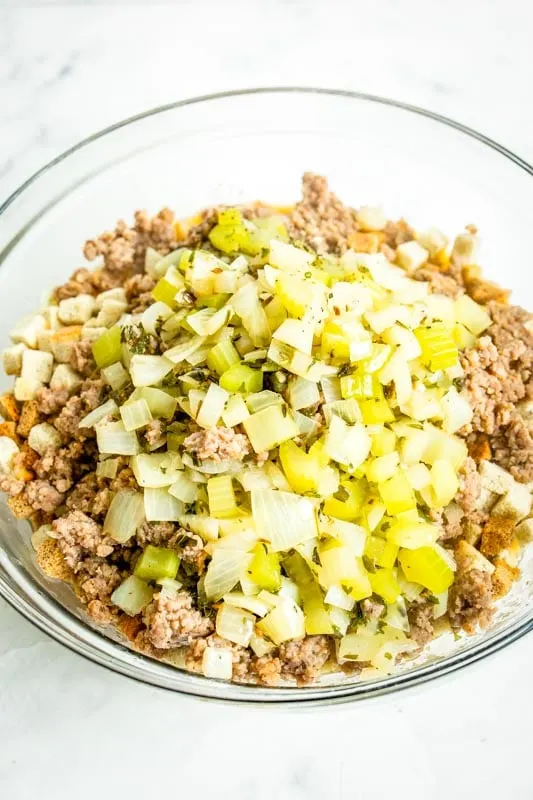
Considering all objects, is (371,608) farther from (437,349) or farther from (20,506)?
(20,506)

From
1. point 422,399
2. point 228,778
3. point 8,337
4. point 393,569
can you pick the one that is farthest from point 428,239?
point 228,778

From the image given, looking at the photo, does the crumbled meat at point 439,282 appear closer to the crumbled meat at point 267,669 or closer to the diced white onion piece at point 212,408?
the diced white onion piece at point 212,408

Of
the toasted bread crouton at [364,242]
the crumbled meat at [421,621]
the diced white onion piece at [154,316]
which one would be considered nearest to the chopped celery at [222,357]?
the diced white onion piece at [154,316]

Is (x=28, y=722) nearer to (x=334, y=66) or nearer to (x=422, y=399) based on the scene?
(x=422, y=399)

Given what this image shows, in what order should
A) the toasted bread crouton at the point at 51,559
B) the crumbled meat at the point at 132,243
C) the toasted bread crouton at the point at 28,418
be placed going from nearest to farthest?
the toasted bread crouton at the point at 51,559
the toasted bread crouton at the point at 28,418
the crumbled meat at the point at 132,243

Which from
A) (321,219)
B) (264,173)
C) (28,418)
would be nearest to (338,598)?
(28,418)

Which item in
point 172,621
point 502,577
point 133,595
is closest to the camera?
point 172,621
